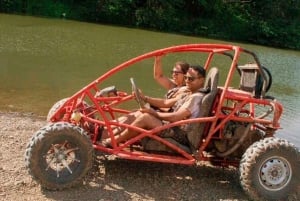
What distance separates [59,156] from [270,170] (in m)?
2.37

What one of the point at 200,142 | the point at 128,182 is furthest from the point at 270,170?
the point at 128,182

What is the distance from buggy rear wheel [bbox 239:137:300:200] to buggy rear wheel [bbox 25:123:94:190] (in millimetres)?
1748

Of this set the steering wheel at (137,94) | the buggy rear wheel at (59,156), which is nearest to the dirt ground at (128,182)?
the buggy rear wheel at (59,156)

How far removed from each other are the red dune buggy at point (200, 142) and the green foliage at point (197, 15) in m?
29.3

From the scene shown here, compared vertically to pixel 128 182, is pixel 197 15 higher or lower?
higher

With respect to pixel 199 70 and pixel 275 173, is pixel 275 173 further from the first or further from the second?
pixel 199 70

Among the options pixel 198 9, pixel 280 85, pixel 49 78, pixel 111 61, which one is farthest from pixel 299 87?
pixel 198 9

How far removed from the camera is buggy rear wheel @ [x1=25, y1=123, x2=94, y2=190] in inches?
201

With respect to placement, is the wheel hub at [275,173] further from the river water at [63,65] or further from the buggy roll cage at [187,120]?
the river water at [63,65]

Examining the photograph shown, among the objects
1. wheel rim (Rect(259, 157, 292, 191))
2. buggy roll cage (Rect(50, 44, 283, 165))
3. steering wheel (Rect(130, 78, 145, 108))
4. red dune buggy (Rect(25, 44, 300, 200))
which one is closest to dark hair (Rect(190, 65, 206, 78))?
red dune buggy (Rect(25, 44, 300, 200))

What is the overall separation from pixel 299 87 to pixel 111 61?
6363 millimetres

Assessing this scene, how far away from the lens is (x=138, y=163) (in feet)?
20.7

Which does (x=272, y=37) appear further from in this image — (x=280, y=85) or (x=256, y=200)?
(x=256, y=200)

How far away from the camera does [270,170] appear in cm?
567
